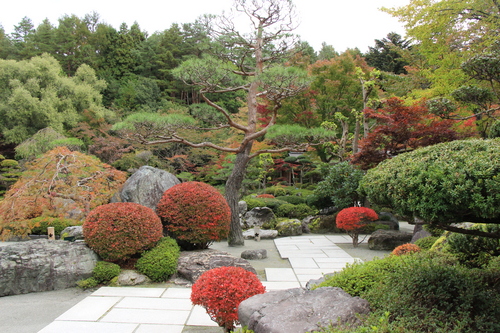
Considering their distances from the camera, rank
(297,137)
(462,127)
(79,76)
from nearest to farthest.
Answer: (297,137) → (462,127) → (79,76)

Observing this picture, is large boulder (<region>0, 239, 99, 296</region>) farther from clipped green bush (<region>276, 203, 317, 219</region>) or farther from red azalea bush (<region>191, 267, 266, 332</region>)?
clipped green bush (<region>276, 203, 317, 219</region>)

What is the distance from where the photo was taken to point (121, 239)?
16.6 feet

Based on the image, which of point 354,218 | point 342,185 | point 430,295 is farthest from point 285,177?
point 430,295

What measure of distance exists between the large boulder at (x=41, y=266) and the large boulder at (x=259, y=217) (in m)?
5.74

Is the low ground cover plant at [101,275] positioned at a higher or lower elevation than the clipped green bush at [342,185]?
lower

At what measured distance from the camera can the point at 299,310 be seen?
245 centimetres

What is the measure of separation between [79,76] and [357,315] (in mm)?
20098

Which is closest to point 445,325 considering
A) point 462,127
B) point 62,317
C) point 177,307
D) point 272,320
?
point 272,320

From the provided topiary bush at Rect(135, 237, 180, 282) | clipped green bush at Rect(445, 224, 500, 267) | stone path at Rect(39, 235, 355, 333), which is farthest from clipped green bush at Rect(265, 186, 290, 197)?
clipped green bush at Rect(445, 224, 500, 267)

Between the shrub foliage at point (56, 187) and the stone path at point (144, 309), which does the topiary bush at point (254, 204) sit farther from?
the stone path at point (144, 309)

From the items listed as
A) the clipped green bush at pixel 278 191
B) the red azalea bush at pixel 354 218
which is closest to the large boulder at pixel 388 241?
the red azalea bush at pixel 354 218

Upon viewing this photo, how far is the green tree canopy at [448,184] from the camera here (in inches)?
74.7

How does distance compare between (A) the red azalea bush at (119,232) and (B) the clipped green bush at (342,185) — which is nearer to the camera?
(A) the red azalea bush at (119,232)

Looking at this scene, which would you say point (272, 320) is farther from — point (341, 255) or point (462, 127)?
point (462, 127)
